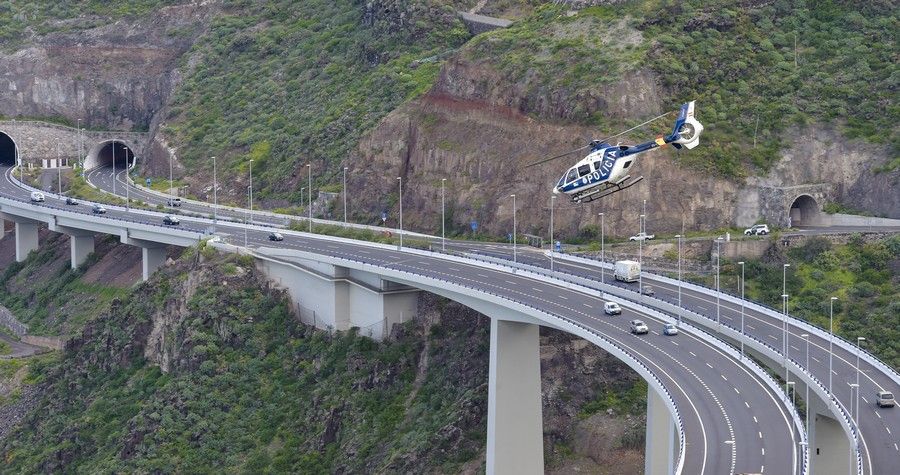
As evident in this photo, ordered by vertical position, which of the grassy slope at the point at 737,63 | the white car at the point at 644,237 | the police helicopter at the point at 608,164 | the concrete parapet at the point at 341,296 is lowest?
the concrete parapet at the point at 341,296

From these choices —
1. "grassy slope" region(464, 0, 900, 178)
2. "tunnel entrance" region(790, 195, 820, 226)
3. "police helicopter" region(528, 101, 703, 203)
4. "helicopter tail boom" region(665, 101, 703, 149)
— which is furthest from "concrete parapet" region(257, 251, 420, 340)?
"helicopter tail boom" region(665, 101, 703, 149)

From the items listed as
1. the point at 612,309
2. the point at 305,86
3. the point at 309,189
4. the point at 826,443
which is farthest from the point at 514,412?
the point at 305,86

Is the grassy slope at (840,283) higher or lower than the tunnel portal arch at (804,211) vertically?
lower

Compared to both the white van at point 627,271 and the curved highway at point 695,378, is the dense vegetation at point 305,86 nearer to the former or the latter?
the curved highway at point 695,378

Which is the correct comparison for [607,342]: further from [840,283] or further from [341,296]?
[341,296]

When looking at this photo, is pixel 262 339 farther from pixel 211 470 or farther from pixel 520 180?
pixel 520 180

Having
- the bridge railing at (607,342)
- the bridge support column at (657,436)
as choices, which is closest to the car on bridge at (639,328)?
the bridge railing at (607,342)
